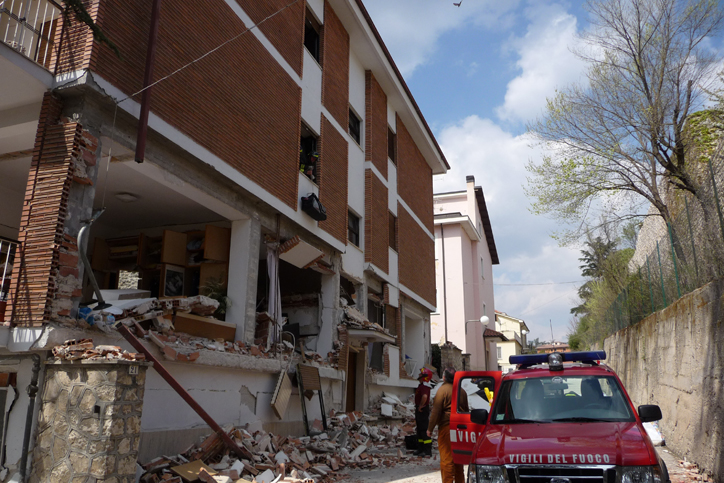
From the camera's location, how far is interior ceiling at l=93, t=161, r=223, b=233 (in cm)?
1080

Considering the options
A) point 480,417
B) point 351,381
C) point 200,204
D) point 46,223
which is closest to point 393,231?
point 351,381

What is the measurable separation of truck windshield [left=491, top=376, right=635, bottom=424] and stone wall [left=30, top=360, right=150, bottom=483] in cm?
439

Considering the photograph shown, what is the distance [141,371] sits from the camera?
→ 6988 millimetres

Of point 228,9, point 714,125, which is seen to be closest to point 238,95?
point 228,9

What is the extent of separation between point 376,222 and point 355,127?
3.46 m

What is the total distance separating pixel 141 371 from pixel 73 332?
4.26ft

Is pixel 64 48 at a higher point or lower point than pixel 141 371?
higher

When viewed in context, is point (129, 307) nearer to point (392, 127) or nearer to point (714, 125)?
point (714, 125)

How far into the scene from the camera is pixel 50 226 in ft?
25.2

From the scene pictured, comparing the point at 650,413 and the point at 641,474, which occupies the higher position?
the point at 650,413

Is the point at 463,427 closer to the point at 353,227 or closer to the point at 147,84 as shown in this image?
the point at 147,84

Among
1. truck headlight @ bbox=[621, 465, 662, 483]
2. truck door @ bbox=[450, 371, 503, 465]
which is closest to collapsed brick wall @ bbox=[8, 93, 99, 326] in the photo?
truck door @ bbox=[450, 371, 503, 465]

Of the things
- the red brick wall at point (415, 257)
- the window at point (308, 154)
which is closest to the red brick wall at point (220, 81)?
the window at point (308, 154)

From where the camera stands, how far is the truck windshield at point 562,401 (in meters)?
5.83
